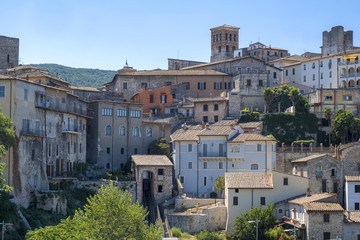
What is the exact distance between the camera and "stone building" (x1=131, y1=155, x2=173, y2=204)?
7619 cm

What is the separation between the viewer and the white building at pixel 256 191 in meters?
71.4

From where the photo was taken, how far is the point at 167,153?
86.1 meters

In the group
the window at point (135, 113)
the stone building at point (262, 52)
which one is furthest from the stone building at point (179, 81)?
the stone building at point (262, 52)

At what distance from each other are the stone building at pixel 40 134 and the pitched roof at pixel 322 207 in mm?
26075

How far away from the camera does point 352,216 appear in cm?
6862

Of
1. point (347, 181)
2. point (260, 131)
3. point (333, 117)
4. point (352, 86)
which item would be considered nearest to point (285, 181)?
point (347, 181)

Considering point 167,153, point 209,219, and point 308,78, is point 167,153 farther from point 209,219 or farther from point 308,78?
point 308,78

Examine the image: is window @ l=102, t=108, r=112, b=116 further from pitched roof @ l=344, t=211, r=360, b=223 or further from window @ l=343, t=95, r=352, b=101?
window @ l=343, t=95, r=352, b=101

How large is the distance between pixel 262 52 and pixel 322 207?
230 ft

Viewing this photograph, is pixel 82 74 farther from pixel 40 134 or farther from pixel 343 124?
pixel 40 134

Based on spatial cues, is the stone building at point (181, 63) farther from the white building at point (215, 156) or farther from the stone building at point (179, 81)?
the white building at point (215, 156)

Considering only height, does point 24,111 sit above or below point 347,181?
above

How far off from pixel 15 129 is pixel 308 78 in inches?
2385

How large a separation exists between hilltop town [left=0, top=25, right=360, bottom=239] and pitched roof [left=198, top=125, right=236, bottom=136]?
131 mm
